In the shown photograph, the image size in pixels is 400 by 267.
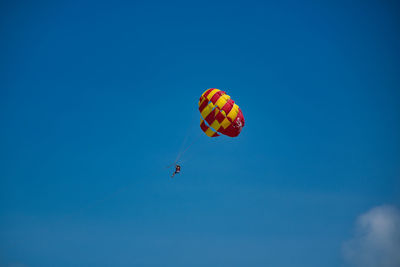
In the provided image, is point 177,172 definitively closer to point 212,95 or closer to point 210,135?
point 210,135

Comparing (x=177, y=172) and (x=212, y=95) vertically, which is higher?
(x=212, y=95)

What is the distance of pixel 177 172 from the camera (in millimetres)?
32938

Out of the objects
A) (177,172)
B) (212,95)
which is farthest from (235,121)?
(177,172)

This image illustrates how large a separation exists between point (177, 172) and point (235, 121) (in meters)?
8.23

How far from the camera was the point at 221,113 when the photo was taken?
106 feet

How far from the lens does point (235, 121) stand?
32.6m

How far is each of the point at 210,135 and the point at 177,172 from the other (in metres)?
5.79

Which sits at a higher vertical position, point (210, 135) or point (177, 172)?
point (210, 135)

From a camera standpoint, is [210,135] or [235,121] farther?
[210,135]

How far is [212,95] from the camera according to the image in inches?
1307

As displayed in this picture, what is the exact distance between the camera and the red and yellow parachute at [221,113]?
1273 inches

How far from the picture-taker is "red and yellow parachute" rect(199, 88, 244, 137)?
32.3m

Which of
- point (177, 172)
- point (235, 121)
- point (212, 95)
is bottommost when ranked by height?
point (177, 172)

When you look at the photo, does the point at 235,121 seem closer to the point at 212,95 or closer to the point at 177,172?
the point at 212,95
